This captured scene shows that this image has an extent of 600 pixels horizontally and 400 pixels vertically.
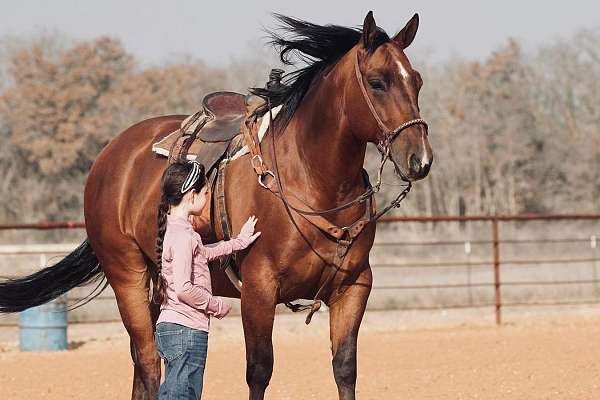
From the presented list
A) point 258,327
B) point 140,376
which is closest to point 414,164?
point 258,327

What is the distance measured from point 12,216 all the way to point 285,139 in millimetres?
34295

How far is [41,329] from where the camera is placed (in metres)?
10.9

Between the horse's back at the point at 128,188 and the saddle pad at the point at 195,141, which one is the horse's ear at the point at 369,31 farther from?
the horse's back at the point at 128,188

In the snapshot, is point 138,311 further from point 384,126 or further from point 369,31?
point 369,31

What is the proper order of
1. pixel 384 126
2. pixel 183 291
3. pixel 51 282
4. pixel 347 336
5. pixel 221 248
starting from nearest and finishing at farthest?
pixel 183 291 < pixel 384 126 < pixel 221 248 < pixel 347 336 < pixel 51 282

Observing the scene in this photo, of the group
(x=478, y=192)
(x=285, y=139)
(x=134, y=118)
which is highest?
(x=134, y=118)

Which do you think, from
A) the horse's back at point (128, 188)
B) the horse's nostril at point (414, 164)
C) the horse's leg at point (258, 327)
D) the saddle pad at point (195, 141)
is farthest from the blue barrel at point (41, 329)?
the horse's nostril at point (414, 164)

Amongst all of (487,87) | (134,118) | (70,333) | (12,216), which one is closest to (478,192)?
(487,87)

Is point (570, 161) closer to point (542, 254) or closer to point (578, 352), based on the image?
point (542, 254)

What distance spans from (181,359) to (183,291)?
0.29 meters

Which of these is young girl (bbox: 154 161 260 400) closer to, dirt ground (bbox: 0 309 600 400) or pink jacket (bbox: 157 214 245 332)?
pink jacket (bbox: 157 214 245 332)

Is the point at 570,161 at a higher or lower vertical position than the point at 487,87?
lower

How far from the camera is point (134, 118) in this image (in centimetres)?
4009

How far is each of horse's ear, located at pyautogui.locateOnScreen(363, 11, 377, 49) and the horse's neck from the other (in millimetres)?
295
